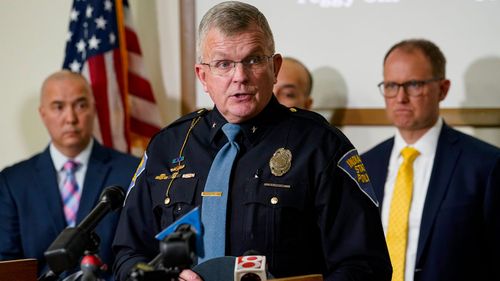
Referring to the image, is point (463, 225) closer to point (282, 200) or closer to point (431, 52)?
point (431, 52)

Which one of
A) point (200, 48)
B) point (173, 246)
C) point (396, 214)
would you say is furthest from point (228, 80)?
point (396, 214)

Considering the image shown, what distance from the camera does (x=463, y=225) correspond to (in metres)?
3.65

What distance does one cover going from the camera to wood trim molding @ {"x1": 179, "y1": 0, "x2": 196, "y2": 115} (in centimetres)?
491

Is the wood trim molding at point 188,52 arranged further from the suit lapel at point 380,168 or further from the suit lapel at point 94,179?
the suit lapel at point 380,168

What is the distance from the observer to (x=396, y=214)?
3.81 m

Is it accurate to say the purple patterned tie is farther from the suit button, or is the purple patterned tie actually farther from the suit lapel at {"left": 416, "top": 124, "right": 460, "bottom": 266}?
the suit button

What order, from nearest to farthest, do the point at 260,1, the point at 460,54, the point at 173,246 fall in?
the point at 173,246, the point at 460,54, the point at 260,1

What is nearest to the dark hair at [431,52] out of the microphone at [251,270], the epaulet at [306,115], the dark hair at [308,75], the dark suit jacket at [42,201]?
the dark hair at [308,75]

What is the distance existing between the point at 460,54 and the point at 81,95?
6.60ft

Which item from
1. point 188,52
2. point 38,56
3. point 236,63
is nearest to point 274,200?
point 236,63

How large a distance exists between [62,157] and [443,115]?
2.01 m

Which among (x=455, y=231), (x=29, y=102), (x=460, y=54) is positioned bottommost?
(x=455, y=231)

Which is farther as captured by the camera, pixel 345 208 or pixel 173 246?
pixel 345 208

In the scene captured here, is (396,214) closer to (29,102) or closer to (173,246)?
(173,246)
